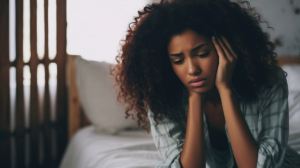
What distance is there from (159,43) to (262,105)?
39 centimetres

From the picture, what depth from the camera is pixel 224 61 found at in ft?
2.33

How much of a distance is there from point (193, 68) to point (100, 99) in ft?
2.79

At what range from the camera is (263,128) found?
0.75 meters

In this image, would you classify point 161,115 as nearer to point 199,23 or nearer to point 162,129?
point 162,129

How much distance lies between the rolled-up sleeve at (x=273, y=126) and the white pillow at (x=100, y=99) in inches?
31.7

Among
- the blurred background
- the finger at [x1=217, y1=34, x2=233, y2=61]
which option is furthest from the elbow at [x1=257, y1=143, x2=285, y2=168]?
the blurred background

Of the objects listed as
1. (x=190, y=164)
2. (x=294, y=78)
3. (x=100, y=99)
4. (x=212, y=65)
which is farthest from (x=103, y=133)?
(x=294, y=78)

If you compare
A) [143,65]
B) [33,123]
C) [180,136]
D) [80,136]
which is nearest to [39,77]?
[33,123]

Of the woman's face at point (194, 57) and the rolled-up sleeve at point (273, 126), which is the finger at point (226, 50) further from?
the rolled-up sleeve at point (273, 126)

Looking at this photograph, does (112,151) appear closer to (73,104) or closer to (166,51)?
(166,51)

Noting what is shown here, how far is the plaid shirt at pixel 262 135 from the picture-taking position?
0.69 m

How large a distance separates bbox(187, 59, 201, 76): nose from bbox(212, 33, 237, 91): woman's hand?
67mm

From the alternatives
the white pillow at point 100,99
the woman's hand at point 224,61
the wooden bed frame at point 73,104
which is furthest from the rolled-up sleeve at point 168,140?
the wooden bed frame at point 73,104

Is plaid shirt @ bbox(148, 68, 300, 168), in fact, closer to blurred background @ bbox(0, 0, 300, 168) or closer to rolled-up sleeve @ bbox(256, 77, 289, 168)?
rolled-up sleeve @ bbox(256, 77, 289, 168)
